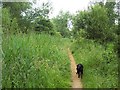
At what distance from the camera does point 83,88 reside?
428 inches

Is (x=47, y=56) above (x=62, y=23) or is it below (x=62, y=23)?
below

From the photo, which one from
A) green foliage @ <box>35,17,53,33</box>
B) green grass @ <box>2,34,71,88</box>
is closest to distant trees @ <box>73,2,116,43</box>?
green foliage @ <box>35,17,53,33</box>

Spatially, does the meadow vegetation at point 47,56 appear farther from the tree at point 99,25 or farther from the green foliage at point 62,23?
the green foliage at point 62,23

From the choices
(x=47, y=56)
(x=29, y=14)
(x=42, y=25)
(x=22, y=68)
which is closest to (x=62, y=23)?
(x=42, y=25)

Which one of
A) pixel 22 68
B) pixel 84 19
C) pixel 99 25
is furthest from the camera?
pixel 84 19

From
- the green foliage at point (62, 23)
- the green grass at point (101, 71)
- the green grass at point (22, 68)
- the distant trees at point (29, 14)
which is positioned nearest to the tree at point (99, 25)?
the green grass at point (101, 71)

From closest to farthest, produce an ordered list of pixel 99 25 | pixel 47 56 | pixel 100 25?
pixel 47 56, pixel 100 25, pixel 99 25

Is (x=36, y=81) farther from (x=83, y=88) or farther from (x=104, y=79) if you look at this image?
(x=104, y=79)

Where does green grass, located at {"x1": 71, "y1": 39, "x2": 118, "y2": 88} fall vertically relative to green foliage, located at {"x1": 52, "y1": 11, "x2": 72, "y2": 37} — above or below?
below

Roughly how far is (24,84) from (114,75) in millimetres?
5085

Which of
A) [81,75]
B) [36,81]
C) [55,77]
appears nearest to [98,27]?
[81,75]

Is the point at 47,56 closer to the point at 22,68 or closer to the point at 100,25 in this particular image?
the point at 22,68

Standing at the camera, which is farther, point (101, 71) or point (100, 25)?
point (100, 25)

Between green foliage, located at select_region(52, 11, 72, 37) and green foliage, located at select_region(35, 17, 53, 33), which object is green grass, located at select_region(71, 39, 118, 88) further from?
green foliage, located at select_region(52, 11, 72, 37)
